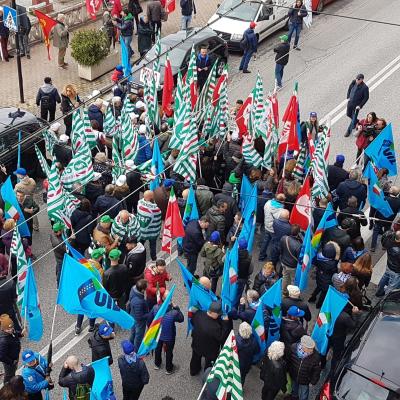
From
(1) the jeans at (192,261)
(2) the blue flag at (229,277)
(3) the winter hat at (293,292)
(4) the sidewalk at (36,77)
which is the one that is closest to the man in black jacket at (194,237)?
(1) the jeans at (192,261)

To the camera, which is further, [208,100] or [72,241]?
[208,100]

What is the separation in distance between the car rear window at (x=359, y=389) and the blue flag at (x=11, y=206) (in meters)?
5.85

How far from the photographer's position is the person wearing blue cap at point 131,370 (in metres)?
8.98

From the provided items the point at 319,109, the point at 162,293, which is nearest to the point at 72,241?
the point at 162,293

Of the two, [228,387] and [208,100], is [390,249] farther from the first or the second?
[208,100]

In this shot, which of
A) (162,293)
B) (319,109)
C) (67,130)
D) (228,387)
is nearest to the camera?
(228,387)

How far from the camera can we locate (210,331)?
9.71 meters

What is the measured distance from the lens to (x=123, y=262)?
11.8 metres

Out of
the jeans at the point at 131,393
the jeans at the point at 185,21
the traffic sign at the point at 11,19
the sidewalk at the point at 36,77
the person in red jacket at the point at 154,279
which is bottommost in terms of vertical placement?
the sidewalk at the point at 36,77

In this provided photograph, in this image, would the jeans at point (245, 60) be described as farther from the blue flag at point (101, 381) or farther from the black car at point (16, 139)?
the blue flag at point (101, 381)

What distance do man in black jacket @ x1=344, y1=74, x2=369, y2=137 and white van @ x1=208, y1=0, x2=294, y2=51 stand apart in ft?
16.8

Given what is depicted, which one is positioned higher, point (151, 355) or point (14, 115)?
point (14, 115)

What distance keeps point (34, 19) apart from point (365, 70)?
985cm

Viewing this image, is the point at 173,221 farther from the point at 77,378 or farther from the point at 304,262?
the point at 77,378
